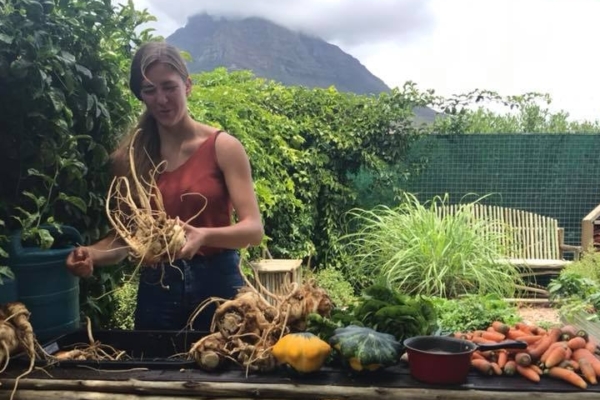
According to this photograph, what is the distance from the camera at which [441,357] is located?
159cm

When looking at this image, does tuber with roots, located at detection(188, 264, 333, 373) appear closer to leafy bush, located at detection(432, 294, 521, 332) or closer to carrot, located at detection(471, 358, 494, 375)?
carrot, located at detection(471, 358, 494, 375)

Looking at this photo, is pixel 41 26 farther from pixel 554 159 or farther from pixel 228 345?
pixel 554 159

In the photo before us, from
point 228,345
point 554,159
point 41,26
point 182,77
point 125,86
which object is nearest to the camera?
point 228,345

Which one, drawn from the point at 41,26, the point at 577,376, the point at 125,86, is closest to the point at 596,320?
the point at 577,376

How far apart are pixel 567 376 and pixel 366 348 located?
545 mm

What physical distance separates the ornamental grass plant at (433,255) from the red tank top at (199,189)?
3537 mm

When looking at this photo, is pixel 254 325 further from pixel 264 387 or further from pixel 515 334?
pixel 515 334

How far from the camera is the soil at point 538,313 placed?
5.43m

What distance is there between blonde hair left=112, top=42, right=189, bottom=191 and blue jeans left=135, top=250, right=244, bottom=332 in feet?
1.20

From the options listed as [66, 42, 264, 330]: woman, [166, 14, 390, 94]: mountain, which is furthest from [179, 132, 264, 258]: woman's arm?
[166, 14, 390, 94]: mountain

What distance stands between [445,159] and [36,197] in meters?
6.11

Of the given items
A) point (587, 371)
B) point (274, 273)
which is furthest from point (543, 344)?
point (274, 273)

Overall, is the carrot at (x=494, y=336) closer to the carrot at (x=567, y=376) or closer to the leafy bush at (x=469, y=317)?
the carrot at (x=567, y=376)

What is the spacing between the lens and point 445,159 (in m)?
7.51
